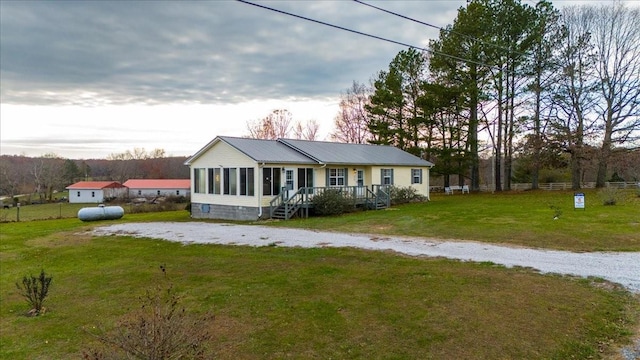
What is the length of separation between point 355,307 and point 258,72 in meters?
15.5

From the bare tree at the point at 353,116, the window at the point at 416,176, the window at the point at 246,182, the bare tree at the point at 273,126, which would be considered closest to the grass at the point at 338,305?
the window at the point at 246,182

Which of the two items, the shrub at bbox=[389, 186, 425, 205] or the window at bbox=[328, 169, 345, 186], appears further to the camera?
the shrub at bbox=[389, 186, 425, 205]

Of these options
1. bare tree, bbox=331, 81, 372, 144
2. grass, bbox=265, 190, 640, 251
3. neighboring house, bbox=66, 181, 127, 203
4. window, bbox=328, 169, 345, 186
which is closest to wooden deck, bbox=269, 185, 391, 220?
window, bbox=328, 169, 345, 186

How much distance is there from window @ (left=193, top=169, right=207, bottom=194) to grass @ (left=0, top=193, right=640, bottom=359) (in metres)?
11.4

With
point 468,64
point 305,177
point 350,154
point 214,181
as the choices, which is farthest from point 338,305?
point 468,64

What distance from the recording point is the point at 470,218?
55.6 feet

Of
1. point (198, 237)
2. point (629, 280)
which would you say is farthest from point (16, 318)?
point (629, 280)

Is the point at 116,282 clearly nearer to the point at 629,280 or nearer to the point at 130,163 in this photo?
the point at 629,280

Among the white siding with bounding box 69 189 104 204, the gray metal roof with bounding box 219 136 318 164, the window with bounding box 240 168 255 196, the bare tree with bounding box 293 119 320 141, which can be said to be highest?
the bare tree with bounding box 293 119 320 141

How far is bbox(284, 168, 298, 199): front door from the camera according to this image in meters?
20.3

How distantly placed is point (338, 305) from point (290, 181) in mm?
14497

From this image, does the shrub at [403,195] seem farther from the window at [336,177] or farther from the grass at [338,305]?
the grass at [338,305]

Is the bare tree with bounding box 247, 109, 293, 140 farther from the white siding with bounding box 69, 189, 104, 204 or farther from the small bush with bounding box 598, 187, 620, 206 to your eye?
the small bush with bounding box 598, 187, 620, 206

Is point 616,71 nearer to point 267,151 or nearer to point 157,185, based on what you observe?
point 267,151
